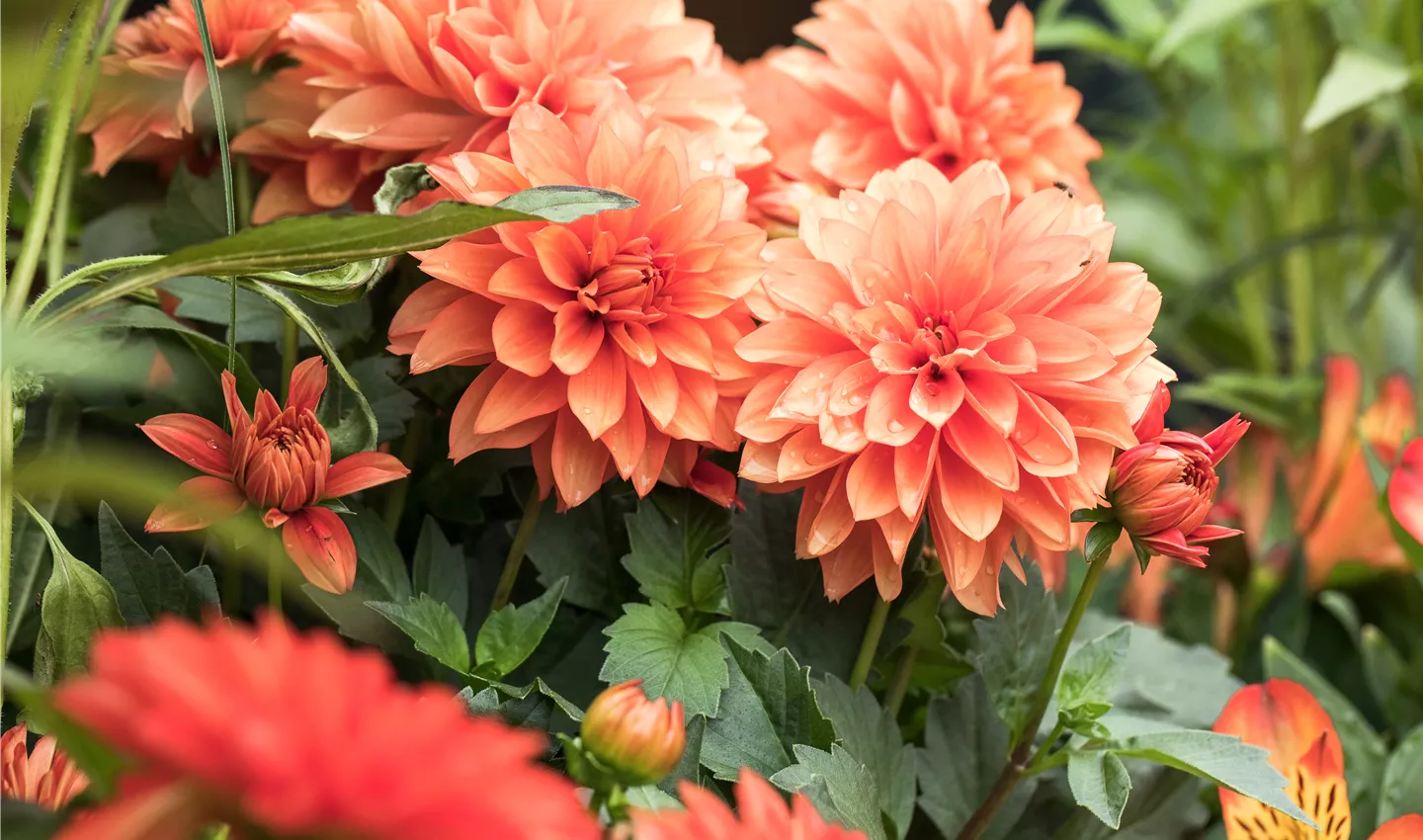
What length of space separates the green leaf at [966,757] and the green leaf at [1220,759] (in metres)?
0.05

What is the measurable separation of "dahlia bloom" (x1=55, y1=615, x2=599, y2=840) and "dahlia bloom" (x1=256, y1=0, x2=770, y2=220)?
0.20 metres

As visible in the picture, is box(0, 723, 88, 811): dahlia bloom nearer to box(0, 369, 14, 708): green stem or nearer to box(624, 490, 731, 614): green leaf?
box(0, 369, 14, 708): green stem

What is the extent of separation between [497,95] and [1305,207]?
1.99ft

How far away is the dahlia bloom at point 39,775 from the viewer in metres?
0.25

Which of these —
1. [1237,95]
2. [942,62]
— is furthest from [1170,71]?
[942,62]

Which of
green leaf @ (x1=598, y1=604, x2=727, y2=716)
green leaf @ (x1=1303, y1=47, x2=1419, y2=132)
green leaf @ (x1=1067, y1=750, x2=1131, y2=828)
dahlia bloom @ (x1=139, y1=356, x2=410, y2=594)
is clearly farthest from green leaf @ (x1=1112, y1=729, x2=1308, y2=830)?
green leaf @ (x1=1303, y1=47, x2=1419, y2=132)

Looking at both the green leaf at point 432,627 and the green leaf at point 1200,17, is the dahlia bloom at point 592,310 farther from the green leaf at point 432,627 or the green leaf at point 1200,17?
the green leaf at point 1200,17

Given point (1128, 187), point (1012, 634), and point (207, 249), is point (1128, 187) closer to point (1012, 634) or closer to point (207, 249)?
point (1012, 634)

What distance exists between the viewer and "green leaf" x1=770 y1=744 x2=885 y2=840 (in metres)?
0.28

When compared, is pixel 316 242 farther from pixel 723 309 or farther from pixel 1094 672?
pixel 1094 672

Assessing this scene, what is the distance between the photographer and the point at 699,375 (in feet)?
1.00

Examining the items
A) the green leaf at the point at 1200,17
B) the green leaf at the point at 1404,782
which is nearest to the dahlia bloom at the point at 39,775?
the green leaf at the point at 1404,782

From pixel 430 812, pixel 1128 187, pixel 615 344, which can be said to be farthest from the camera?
pixel 1128 187

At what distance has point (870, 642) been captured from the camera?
1.10 ft
